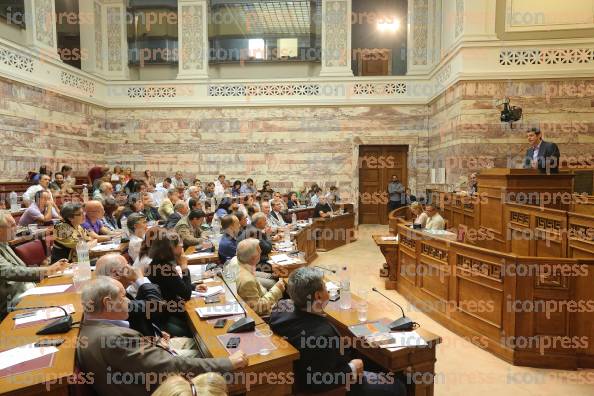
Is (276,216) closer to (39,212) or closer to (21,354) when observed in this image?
(39,212)

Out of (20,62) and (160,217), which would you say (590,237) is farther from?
(20,62)

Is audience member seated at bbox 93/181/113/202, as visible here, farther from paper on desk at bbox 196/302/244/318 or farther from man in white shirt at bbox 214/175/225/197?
paper on desk at bbox 196/302/244/318

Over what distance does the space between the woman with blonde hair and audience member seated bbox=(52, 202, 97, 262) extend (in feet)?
13.6

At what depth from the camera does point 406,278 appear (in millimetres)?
6457

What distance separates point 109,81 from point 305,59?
6506mm

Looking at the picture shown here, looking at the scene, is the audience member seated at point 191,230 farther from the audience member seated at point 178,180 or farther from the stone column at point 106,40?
the stone column at point 106,40

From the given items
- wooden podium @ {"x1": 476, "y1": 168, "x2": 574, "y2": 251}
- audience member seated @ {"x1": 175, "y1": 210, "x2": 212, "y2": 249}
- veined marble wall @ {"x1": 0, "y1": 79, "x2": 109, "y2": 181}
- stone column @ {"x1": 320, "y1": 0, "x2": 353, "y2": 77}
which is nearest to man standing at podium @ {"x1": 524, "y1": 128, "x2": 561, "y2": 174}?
wooden podium @ {"x1": 476, "y1": 168, "x2": 574, "y2": 251}

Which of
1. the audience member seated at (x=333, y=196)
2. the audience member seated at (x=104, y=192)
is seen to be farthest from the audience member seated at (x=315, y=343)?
the audience member seated at (x=333, y=196)

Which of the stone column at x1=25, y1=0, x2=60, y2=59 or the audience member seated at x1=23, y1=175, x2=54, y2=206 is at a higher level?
the stone column at x1=25, y1=0, x2=60, y2=59

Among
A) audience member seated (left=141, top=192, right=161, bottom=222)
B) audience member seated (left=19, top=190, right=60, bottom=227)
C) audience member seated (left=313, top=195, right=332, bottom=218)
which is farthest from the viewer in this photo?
audience member seated (left=313, top=195, right=332, bottom=218)

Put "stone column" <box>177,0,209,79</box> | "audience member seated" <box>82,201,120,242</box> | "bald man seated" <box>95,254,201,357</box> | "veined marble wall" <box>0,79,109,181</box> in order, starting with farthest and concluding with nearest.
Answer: "stone column" <box>177,0,209,79</box>, "veined marble wall" <box>0,79,109,181</box>, "audience member seated" <box>82,201,120,242</box>, "bald man seated" <box>95,254,201,357</box>

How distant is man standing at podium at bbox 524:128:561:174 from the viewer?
6.29 metres

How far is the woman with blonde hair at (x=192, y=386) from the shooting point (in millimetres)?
1376

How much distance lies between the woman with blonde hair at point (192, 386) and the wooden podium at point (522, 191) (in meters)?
6.04
